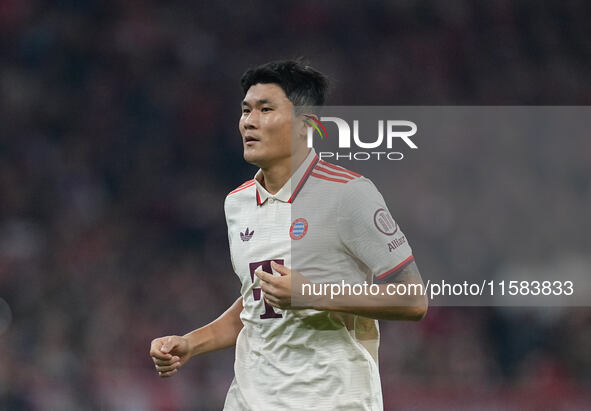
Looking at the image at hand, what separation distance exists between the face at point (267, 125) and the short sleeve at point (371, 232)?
A: 0.31m

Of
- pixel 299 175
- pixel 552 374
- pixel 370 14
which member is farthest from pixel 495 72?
pixel 299 175

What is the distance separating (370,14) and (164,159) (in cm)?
285

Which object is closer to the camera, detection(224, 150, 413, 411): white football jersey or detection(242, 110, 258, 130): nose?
detection(224, 150, 413, 411): white football jersey

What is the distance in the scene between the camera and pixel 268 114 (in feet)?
9.10

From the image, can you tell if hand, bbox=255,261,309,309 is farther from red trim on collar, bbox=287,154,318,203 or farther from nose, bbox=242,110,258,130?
nose, bbox=242,110,258,130

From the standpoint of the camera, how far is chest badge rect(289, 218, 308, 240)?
8.69 ft

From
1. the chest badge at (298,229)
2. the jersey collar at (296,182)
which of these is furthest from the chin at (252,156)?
the chest badge at (298,229)

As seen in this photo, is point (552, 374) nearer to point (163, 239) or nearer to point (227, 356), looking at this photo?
point (227, 356)

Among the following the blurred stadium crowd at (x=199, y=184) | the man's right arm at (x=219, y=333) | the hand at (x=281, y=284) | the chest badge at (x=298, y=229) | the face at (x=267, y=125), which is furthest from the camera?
the blurred stadium crowd at (x=199, y=184)

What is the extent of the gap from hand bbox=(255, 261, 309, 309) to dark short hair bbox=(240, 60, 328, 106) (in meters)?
0.68

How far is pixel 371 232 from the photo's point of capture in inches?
100

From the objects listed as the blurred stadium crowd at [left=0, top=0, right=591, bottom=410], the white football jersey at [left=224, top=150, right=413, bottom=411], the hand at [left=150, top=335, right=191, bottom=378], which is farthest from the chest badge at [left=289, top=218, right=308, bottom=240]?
the blurred stadium crowd at [left=0, top=0, right=591, bottom=410]

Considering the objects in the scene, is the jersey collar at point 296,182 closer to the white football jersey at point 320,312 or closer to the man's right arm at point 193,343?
the white football jersey at point 320,312

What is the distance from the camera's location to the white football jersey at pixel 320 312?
2.57m
